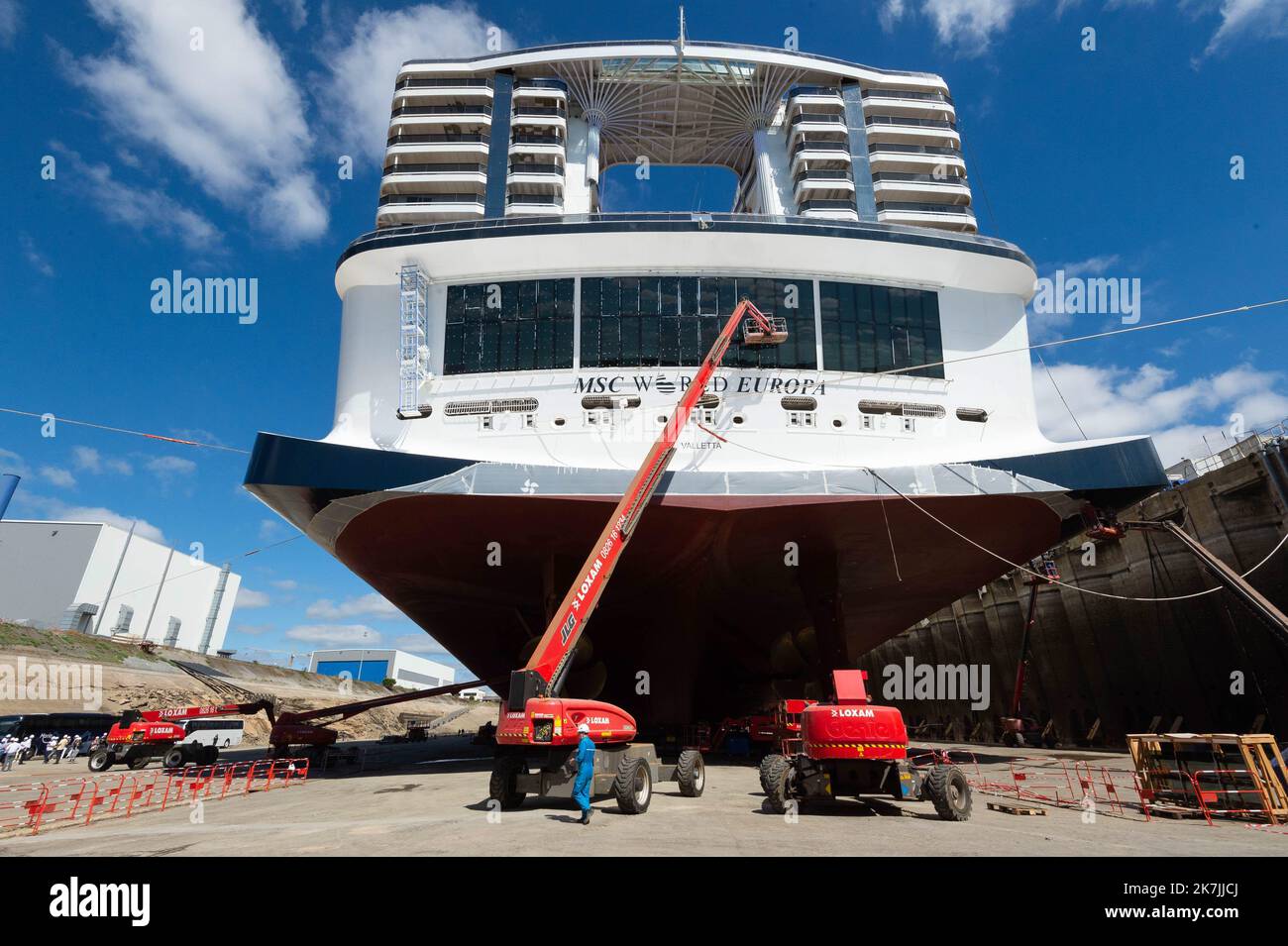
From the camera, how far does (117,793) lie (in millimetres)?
Result: 13484

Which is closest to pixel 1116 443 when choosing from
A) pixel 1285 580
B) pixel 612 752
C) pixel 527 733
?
pixel 1285 580

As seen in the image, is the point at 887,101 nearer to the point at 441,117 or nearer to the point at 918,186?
the point at 918,186

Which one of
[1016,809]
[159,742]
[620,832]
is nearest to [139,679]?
[159,742]

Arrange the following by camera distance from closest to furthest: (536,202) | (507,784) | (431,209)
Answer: (507,784) < (431,209) < (536,202)

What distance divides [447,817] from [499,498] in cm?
661

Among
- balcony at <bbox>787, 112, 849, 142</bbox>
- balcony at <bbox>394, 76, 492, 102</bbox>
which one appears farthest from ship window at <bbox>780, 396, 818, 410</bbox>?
balcony at <bbox>394, 76, 492, 102</bbox>

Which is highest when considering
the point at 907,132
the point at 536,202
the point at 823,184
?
the point at 907,132

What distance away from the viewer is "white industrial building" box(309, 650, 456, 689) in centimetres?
10794

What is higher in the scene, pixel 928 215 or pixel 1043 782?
pixel 928 215

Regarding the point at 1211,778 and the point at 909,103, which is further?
the point at 909,103

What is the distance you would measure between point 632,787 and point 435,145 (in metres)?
21.5

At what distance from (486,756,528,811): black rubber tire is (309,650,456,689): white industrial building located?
330 feet

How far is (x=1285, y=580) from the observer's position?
20.2 meters

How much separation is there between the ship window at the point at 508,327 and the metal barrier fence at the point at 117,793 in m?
10.2
